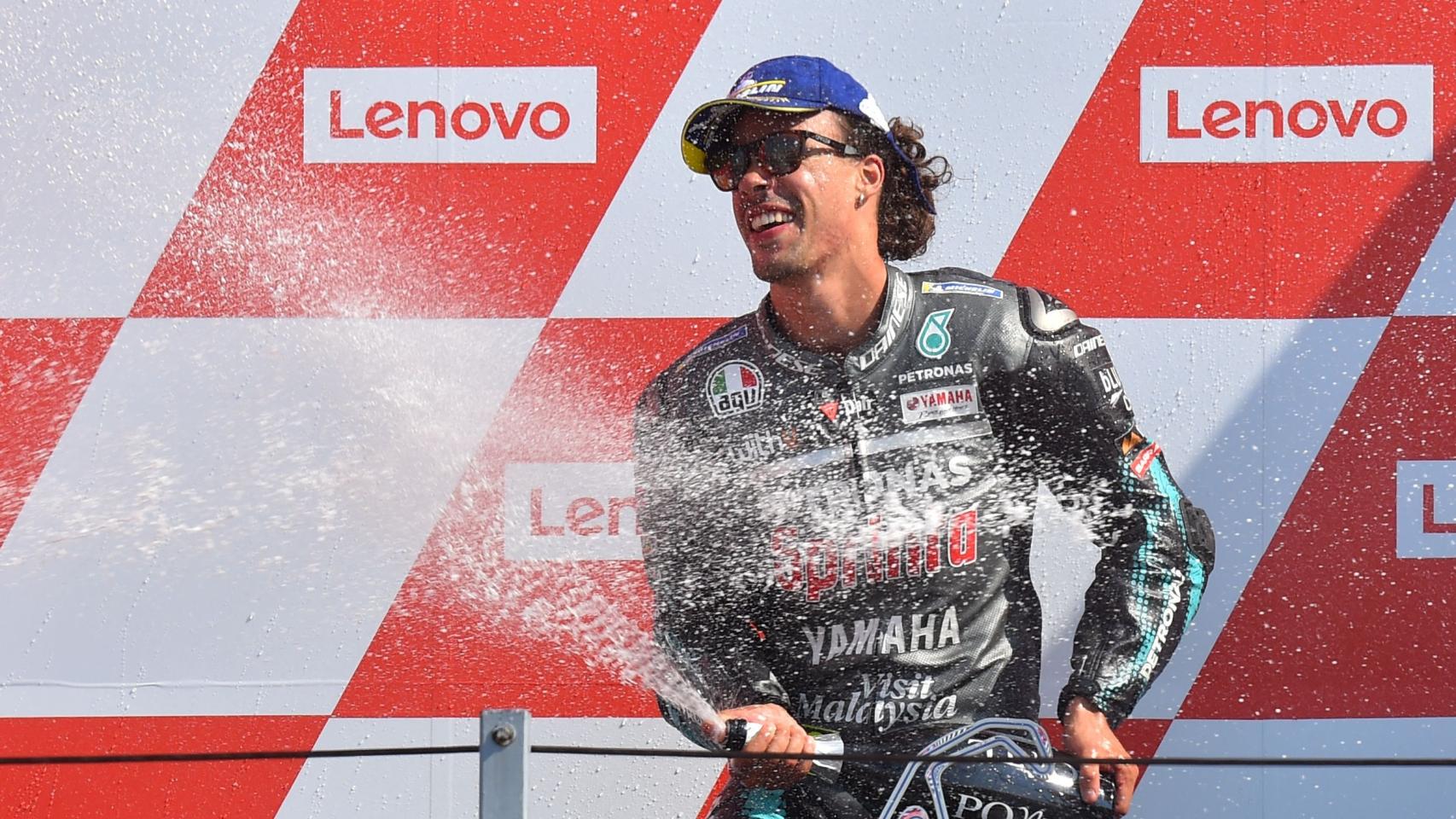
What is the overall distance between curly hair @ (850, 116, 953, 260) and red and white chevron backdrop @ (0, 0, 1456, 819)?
1.4 inches

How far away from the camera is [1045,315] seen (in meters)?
2.09

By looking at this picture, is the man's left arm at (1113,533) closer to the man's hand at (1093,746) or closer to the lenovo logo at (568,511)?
the man's hand at (1093,746)

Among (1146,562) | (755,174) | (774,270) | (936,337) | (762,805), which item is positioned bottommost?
(762,805)

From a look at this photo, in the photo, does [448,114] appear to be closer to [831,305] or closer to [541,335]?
[541,335]

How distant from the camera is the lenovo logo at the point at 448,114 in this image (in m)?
2.09

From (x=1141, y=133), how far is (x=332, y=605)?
1445 mm

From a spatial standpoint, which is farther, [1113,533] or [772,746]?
[1113,533]

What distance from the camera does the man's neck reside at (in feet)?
7.01

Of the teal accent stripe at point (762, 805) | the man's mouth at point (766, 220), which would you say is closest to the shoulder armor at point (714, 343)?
the man's mouth at point (766, 220)

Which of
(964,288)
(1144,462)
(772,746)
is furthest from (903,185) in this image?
(772,746)

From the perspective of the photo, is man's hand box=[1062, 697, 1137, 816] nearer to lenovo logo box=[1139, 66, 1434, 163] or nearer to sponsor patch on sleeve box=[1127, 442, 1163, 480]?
sponsor patch on sleeve box=[1127, 442, 1163, 480]

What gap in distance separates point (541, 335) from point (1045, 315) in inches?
30.9

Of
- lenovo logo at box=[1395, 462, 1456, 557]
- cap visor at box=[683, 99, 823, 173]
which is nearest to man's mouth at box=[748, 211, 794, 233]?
cap visor at box=[683, 99, 823, 173]

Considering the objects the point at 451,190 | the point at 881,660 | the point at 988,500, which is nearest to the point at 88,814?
the point at 451,190
